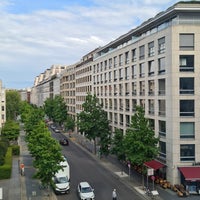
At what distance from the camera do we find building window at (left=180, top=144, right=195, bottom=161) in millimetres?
38031

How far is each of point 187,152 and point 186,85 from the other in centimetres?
781

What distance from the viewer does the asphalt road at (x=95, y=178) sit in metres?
34.9

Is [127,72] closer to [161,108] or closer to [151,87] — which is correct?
[151,87]

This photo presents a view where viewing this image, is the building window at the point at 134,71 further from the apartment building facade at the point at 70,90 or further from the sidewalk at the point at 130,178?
the apartment building facade at the point at 70,90

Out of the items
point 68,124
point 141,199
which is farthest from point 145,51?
point 68,124


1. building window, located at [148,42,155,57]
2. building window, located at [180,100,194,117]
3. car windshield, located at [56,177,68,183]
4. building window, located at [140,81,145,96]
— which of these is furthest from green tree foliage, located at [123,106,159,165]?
building window, located at [148,42,155,57]

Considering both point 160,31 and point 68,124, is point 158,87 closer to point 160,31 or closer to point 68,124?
point 160,31

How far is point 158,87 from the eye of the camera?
42.3 metres

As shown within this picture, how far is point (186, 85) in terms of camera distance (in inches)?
Result: 1515

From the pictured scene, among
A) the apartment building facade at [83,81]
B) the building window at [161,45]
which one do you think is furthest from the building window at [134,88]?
the apartment building facade at [83,81]

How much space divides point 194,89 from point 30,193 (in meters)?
21.9

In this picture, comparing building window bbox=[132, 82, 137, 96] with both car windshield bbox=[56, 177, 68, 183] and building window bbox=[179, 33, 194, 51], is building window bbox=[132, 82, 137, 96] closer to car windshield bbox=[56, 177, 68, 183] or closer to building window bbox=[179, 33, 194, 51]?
building window bbox=[179, 33, 194, 51]

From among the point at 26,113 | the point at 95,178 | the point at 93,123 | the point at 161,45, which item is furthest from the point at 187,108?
the point at 26,113

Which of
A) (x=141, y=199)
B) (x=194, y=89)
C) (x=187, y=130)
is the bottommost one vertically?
(x=141, y=199)
